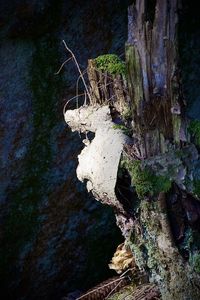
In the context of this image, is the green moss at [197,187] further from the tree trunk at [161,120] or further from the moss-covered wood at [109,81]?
the moss-covered wood at [109,81]

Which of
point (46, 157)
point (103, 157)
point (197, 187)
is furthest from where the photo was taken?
point (46, 157)

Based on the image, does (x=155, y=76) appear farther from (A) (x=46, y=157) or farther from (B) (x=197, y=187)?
(A) (x=46, y=157)

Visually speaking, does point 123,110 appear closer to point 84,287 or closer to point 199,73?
point 199,73

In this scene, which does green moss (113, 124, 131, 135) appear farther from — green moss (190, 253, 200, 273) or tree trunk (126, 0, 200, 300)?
green moss (190, 253, 200, 273)

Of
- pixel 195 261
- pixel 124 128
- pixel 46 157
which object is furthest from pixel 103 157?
pixel 46 157

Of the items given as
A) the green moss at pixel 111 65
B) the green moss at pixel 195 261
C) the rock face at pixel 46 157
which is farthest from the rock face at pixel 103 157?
the rock face at pixel 46 157

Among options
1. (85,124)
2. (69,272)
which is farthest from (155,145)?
(69,272)
